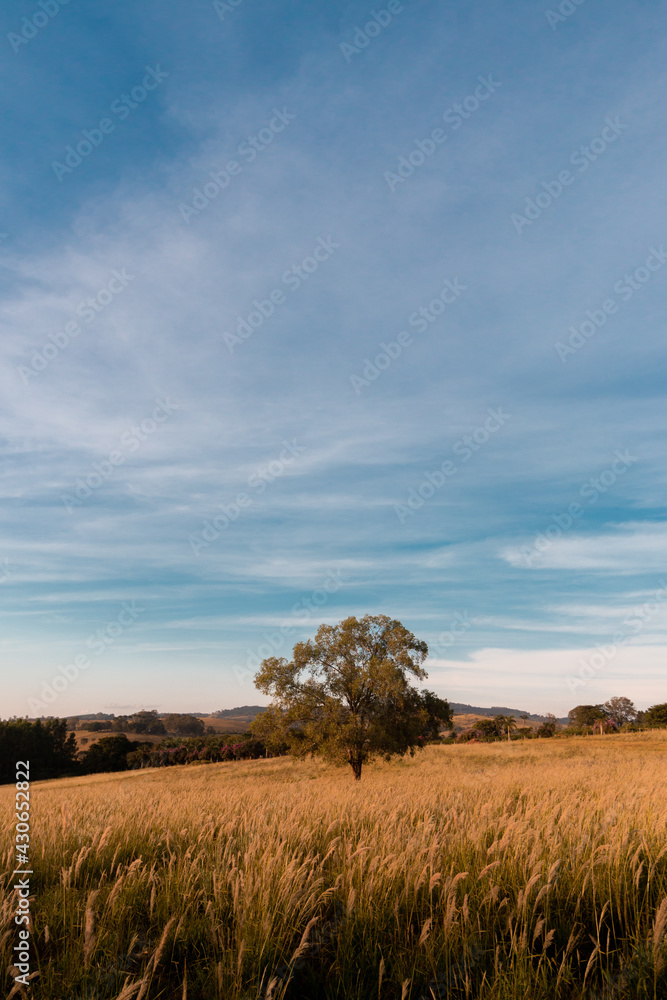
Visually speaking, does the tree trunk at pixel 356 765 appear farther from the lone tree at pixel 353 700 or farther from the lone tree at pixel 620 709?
the lone tree at pixel 620 709

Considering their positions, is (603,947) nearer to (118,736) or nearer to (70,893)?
(70,893)

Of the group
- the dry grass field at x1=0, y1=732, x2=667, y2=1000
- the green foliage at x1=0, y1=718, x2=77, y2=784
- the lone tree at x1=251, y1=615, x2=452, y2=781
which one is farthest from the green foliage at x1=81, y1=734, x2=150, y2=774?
the dry grass field at x1=0, y1=732, x2=667, y2=1000

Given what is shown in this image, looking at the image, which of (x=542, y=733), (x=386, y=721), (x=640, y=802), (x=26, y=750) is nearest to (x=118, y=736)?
(x=26, y=750)

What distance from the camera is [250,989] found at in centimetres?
271

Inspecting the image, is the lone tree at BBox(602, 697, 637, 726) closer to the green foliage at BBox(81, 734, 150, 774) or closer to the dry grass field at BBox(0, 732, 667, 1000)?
the green foliage at BBox(81, 734, 150, 774)

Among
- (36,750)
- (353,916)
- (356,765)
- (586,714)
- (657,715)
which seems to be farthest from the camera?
(586,714)

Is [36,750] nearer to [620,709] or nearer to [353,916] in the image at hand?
[353,916]

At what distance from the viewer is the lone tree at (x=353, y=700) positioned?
32.8 m

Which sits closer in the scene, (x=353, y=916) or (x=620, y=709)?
(x=353, y=916)

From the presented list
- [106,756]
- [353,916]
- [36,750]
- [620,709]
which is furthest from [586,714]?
[353,916]

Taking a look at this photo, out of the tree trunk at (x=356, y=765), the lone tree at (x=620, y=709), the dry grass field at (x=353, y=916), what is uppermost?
the dry grass field at (x=353, y=916)

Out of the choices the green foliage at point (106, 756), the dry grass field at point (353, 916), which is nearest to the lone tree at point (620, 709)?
the green foliage at point (106, 756)

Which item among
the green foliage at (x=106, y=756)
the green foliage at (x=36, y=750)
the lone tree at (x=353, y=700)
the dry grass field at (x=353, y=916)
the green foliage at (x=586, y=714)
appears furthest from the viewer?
the green foliage at (x=586, y=714)

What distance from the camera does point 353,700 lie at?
113 feet
